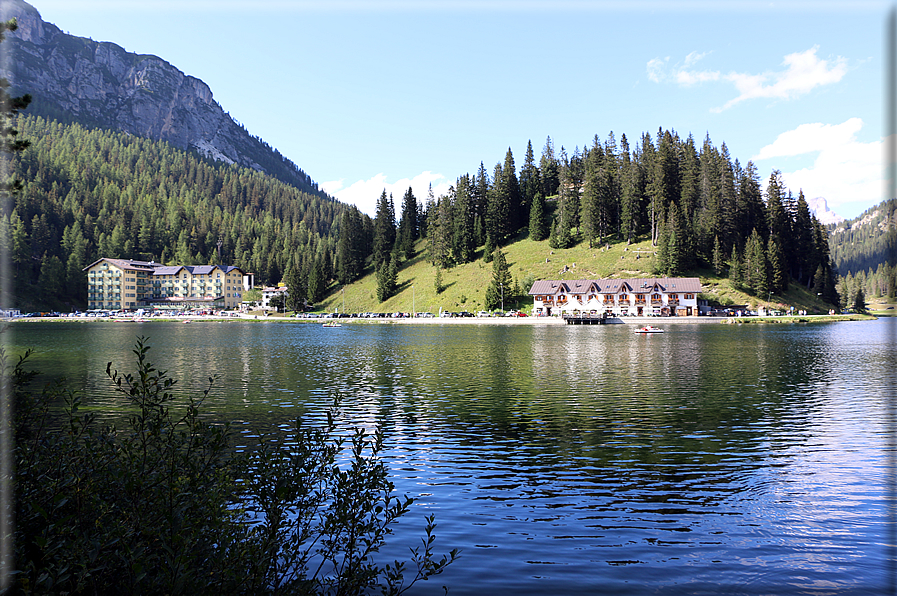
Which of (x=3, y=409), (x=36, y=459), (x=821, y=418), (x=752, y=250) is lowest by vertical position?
(x=821, y=418)

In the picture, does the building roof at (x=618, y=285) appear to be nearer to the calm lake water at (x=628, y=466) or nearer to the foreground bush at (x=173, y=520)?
the calm lake water at (x=628, y=466)

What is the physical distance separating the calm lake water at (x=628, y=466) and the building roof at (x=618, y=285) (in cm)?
10926

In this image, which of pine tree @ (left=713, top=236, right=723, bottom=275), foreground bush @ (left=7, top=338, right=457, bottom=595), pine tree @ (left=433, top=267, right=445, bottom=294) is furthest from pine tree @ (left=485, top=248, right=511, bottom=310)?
foreground bush @ (left=7, top=338, right=457, bottom=595)

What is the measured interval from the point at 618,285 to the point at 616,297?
153 inches

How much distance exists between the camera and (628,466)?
65.6 feet

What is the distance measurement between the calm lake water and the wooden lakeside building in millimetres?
108802

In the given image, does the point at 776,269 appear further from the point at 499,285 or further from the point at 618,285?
the point at 499,285

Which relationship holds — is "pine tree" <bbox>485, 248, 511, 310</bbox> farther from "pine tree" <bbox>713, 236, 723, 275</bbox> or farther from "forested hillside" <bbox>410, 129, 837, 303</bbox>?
"pine tree" <bbox>713, 236, 723, 275</bbox>

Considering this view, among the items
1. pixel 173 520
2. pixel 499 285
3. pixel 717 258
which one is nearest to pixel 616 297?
pixel 717 258

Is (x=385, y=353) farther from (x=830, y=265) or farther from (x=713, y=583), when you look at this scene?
(x=830, y=265)

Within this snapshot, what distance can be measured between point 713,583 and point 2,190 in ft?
68.2

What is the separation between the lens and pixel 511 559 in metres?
12.4

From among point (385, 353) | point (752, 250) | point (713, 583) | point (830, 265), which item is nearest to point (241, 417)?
point (713, 583)

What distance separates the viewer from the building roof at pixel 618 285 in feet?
515
